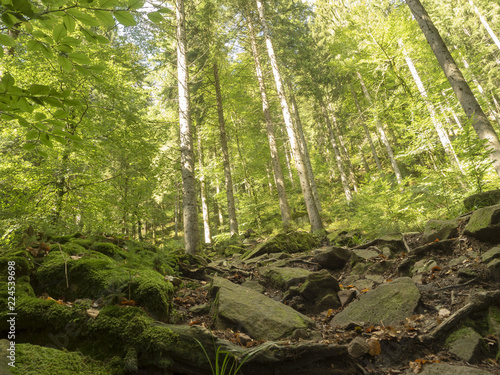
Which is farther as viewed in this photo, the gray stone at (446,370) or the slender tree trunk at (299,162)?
the slender tree trunk at (299,162)

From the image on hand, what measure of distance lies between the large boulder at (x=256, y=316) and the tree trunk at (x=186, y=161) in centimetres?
444

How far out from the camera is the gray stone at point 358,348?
107 inches

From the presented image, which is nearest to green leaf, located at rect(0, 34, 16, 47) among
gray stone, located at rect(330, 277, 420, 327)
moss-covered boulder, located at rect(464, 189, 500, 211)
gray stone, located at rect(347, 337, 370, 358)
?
gray stone, located at rect(347, 337, 370, 358)

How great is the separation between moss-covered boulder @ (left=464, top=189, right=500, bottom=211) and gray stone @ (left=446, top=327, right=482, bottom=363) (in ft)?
12.7

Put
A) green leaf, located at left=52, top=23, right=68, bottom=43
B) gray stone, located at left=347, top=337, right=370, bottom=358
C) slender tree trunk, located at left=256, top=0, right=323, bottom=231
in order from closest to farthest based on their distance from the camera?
green leaf, located at left=52, top=23, right=68, bottom=43 < gray stone, located at left=347, top=337, right=370, bottom=358 < slender tree trunk, located at left=256, top=0, right=323, bottom=231

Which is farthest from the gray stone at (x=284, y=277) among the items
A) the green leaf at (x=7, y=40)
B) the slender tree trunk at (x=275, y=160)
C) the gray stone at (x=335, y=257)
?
the slender tree trunk at (x=275, y=160)

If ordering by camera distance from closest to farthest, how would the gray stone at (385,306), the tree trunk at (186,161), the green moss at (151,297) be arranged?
the green moss at (151,297) < the gray stone at (385,306) < the tree trunk at (186,161)

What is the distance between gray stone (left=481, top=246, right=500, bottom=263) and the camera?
3.81m

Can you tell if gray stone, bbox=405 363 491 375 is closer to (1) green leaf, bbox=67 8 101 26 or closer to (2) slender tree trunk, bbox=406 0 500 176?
(1) green leaf, bbox=67 8 101 26

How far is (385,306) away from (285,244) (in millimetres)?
5132

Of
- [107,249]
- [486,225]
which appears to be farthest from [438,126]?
[107,249]

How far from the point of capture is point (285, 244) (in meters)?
8.77

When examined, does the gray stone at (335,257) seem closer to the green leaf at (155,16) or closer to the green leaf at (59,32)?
the green leaf at (155,16)

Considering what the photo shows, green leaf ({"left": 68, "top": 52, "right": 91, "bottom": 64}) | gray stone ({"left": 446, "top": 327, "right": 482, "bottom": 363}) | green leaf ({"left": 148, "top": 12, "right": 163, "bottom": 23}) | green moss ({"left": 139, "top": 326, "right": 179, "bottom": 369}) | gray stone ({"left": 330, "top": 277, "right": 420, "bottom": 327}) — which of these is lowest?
gray stone ({"left": 446, "top": 327, "right": 482, "bottom": 363})
